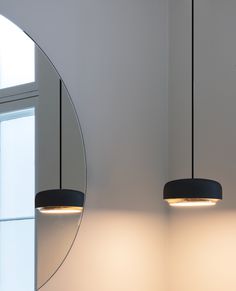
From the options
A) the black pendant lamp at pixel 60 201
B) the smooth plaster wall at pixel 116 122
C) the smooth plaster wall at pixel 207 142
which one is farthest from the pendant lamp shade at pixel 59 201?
the smooth plaster wall at pixel 207 142

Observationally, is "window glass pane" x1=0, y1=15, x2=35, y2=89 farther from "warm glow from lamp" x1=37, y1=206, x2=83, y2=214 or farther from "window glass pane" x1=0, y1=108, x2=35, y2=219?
"warm glow from lamp" x1=37, y1=206, x2=83, y2=214

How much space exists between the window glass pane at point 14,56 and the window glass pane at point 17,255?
1.25 feet

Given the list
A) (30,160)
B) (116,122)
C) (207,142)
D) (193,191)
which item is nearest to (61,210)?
(30,160)

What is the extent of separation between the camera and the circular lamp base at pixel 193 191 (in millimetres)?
1572

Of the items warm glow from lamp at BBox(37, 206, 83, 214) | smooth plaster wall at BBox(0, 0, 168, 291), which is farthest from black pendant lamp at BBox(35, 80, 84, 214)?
smooth plaster wall at BBox(0, 0, 168, 291)

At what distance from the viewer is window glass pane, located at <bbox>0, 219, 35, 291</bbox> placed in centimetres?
138

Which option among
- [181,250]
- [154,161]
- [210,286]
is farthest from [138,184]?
[210,286]

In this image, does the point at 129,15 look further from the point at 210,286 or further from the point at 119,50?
the point at 210,286

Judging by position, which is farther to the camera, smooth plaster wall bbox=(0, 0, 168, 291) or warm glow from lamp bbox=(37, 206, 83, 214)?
smooth plaster wall bbox=(0, 0, 168, 291)

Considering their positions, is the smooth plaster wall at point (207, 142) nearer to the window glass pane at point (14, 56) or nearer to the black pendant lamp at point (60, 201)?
the black pendant lamp at point (60, 201)

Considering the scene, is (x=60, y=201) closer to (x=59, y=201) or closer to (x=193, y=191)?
(x=59, y=201)

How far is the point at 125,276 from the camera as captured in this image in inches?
77.2

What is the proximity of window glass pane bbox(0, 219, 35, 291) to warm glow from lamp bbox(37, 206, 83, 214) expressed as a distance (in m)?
0.05

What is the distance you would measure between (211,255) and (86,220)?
1.74 feet
